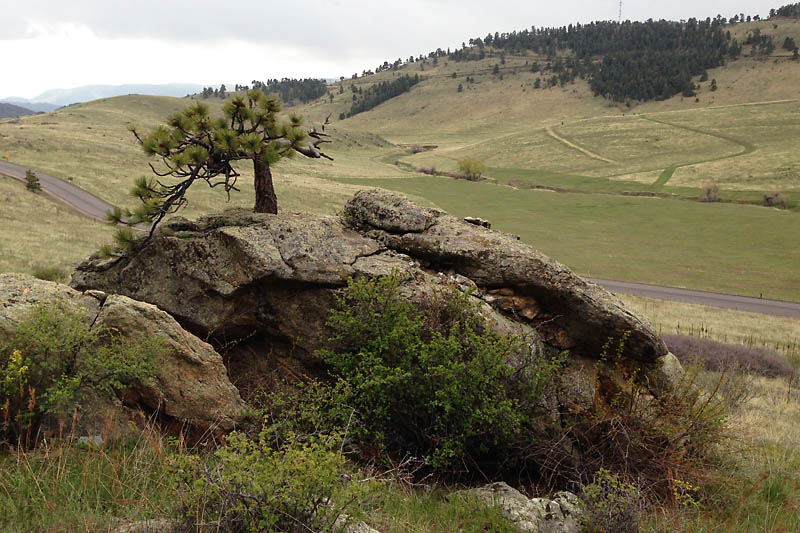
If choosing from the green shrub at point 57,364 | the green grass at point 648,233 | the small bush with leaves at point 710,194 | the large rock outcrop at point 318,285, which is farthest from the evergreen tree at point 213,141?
the small bush with leaves at point 710,194

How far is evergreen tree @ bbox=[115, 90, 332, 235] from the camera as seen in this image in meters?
9.00

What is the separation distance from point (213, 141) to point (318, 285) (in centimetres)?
315

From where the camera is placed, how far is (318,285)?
937 cm

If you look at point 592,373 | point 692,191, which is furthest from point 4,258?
point 692,191

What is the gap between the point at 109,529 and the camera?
4.27m


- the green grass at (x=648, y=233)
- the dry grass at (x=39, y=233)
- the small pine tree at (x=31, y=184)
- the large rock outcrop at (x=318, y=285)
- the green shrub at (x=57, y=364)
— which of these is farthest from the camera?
the green grass at (x=648, y=233)

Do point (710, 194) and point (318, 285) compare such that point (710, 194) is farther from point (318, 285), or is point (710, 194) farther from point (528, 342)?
point (318, 285)

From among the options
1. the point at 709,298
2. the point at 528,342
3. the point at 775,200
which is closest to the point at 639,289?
the point at 709,298

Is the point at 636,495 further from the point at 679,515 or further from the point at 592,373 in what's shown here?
the point at 592,373

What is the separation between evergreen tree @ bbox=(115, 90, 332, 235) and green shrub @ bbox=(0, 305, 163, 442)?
3.17 meters

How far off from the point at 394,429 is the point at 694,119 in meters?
156

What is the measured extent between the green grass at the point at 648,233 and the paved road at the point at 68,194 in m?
42.6

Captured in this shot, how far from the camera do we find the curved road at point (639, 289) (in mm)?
38281

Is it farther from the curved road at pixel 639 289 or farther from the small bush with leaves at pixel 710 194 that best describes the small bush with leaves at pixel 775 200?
the curved road at pixel 639 289
